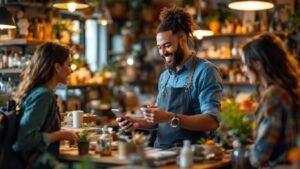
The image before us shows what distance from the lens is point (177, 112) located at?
3564 mm

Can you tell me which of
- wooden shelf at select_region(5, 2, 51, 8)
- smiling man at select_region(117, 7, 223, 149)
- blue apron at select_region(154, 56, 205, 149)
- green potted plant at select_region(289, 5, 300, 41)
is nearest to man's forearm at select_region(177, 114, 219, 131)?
smiling man at select_region(117, 7, 223, 149)

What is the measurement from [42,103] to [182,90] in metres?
0.96

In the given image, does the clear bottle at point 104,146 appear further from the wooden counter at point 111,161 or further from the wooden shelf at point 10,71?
the wooden shelf at point 10,71

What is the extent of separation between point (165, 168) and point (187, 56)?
1.06 m

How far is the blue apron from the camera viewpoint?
348cm

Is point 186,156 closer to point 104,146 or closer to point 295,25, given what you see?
point 104,146

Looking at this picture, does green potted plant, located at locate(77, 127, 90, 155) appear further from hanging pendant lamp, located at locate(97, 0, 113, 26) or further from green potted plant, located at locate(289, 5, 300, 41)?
green potted plant, located at locate(289, 5, 300, 41)

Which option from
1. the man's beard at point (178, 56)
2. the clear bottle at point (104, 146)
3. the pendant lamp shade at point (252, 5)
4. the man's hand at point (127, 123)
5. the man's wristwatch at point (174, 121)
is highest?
the pendant lamp shade at point (252, 5)

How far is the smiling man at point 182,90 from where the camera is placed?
3.41 metres

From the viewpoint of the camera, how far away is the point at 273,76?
2.58 meters

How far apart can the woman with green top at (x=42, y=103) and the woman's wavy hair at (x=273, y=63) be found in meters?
1.17

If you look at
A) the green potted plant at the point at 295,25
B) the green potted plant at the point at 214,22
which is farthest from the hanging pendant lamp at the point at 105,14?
the green potted plant at the point at 295,25

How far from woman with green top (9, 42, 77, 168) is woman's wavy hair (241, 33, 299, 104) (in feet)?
3.83

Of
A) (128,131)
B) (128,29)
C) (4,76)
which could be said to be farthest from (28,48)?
(128,29)
